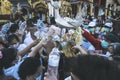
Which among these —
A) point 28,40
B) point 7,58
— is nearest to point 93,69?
point 7,58

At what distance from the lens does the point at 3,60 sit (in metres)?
4.30

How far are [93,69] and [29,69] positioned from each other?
50.1 inches

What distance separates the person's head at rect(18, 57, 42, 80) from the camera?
3641 millimetres

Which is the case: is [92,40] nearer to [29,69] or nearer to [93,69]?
[29,69]

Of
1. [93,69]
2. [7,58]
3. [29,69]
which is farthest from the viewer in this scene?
[7,58]

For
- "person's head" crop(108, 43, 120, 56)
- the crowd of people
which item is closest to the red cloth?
the crowd of people

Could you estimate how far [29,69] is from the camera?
12.0 ft

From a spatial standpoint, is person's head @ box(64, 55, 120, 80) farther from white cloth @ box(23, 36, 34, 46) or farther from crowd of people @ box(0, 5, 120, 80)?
white cloth @ box(23, 36, 34, 46)

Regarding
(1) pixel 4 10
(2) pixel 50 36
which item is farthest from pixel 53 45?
(1) pixel 4 10

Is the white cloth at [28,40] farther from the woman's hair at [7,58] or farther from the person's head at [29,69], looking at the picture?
the person's head at [29,69]

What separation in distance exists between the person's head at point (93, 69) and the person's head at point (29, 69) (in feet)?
3.58

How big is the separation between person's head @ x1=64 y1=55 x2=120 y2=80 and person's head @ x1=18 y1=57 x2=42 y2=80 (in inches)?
42.9

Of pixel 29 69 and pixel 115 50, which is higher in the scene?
pixel 29 69

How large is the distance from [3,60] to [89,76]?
199 centimetres
